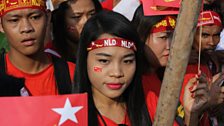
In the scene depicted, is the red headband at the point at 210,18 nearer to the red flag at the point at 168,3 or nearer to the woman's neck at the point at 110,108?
the red flag at the point at 168,3

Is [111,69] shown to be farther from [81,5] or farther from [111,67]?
[81,5]

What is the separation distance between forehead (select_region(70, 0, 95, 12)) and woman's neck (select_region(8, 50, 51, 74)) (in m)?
0.85

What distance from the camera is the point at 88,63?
9.08ft

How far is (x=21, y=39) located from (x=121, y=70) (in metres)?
0.69

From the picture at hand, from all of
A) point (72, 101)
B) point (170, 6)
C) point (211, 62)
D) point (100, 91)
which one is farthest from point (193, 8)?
point (211, 62)

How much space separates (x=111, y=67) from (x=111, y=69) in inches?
0.4

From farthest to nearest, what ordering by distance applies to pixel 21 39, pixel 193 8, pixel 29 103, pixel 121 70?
pixel 21 39 < pixel 121 70 < pixel 29 103 < pixel 193 8

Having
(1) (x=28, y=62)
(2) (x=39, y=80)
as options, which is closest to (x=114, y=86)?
(2) (x=39, y=80)

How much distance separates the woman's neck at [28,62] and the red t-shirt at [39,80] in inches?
1.0

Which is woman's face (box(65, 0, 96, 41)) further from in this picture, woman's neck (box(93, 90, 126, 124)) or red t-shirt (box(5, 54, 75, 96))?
woman's neck (box(93, 90, 126, 124))

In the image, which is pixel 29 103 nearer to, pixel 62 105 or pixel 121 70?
pixel 62 105

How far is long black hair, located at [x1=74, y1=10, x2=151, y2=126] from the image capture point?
277 cm

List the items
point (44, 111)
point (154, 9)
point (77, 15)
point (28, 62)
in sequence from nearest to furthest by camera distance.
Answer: point (44, 111)
point (28, 62)
point (154, 9)
point (77, 15)

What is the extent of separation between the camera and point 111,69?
8.76 feet
